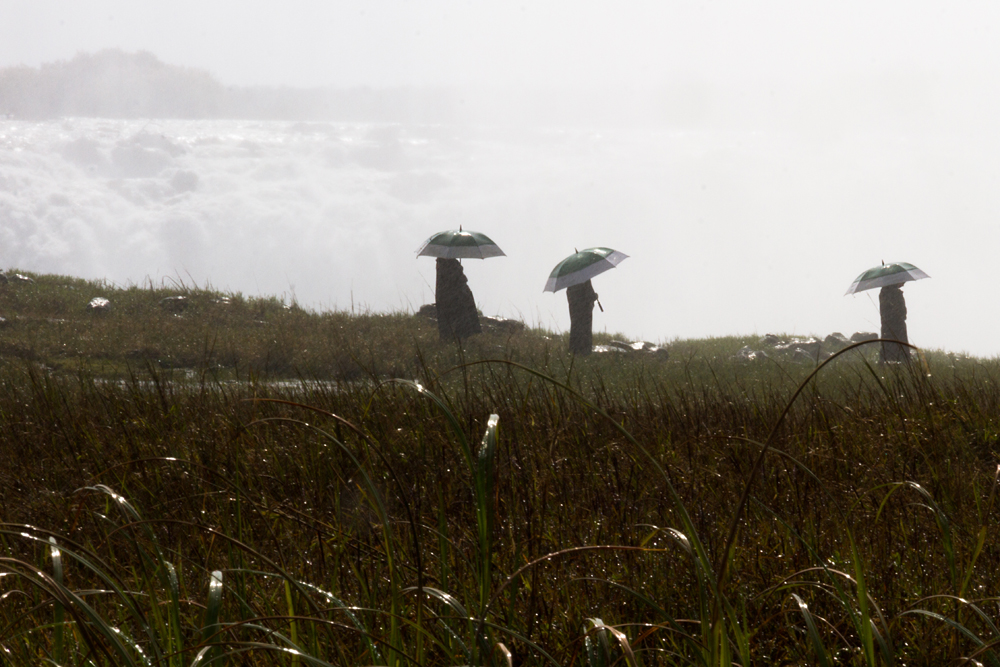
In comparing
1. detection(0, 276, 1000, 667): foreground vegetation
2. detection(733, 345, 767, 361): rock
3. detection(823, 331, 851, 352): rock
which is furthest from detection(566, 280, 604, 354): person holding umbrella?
detection(0, 276, 1000, 667): foreground vegetation

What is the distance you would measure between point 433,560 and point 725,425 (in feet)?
7.58

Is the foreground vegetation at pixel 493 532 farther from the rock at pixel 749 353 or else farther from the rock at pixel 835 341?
the rock at pixel 835 341

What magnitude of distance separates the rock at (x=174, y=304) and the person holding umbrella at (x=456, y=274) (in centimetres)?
603

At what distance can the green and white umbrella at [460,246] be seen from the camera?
51.0 feet

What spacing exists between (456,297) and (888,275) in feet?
30.7

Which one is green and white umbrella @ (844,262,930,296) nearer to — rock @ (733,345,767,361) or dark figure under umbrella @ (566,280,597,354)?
rock @ (733,345,767,361)

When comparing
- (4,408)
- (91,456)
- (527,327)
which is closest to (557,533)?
(91,456)

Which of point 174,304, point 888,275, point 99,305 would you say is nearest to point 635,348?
point 888,275

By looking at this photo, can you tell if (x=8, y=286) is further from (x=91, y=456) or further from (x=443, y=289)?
(x=91, y=456)

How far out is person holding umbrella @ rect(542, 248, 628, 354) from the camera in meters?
15.1

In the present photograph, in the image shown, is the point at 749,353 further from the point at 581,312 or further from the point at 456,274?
the point at 456,274

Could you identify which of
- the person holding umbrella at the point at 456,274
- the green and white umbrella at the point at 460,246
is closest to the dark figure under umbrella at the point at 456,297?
the person holding umbrella at the point at 456,274

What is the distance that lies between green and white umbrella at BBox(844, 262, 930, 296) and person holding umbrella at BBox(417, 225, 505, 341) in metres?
8.17

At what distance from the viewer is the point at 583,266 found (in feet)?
49.9
